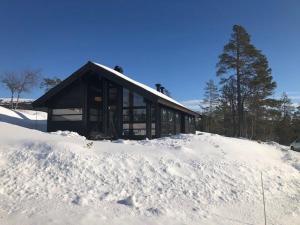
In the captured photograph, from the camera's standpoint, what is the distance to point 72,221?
22.8 ft

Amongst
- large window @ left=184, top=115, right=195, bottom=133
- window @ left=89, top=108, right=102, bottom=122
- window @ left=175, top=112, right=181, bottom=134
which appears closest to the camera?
window @ left=89, top=108, right=102, bottom=122

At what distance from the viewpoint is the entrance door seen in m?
21.6

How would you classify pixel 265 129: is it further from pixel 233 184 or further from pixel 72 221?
pixel 72 221

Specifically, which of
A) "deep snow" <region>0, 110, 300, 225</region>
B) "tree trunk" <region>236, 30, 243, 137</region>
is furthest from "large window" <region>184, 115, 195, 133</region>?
"deep snow" <region>0, 110, 300, 225</region>

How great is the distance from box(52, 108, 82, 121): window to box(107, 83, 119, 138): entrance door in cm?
189

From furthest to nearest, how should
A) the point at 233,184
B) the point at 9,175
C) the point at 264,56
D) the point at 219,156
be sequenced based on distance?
1. the point at 264,56
2. the point at 219,156
3. the point at 233,184
4. the point at 9,175

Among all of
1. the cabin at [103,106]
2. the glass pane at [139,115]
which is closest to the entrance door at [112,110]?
the cabin at [103,106]

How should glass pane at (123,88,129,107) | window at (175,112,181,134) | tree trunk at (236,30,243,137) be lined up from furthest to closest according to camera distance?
tree trunk at (236,30,243,137)
window at (175,112,181,134)
glass pane at (123,88,129,107)

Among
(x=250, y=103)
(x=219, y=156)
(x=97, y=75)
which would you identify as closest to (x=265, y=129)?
(x=250, y=103)

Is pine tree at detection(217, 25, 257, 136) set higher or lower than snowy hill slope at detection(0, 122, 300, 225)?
higher

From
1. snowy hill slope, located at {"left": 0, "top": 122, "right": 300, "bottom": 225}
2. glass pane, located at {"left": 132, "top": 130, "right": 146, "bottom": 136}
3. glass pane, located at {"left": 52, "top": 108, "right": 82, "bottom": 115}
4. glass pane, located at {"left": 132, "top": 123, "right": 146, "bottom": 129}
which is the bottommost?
snowy hill slope, located at {"left": 0, "top": 122, "right": 300, "bottom": 225}

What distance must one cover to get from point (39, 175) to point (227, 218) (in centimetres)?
485

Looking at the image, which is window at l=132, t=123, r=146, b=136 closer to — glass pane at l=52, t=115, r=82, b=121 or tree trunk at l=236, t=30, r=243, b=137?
glass pane at l=52, t=115, r=82, b=121

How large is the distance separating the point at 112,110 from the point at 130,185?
13.2 meters
